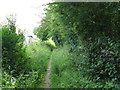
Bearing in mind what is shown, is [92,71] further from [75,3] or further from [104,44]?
[75,3]

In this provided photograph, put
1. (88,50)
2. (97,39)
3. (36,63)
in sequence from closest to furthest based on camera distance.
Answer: (97,39)
(88,50)
(36,63)

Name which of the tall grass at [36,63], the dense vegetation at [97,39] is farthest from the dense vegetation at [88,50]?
the tall grass at [36,63]

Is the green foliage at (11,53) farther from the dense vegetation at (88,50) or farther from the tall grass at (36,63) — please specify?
the tall grass at (36,63)

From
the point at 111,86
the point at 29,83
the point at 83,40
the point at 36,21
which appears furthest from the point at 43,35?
the point at 111,86

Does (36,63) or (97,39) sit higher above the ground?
(97,39)

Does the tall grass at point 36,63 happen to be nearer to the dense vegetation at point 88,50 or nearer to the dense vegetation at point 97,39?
the dense vegetation at point 88,50

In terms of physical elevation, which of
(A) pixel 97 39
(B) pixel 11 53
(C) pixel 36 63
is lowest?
(C) pixel 36 63

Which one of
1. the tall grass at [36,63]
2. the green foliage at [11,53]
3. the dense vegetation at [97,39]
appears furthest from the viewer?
the tall grass at [36,63]

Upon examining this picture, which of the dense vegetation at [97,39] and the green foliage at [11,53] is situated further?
the green foliage at [11,53]

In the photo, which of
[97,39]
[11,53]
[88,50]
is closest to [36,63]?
[11,53]

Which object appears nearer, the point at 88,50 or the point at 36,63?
the point at 88,50

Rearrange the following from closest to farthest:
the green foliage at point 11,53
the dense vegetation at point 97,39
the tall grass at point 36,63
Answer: the dense vegetation at point 97,39, the green foliage at point 11,53, the tall grass at point 36,63

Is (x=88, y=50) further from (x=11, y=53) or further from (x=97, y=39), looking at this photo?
(x=11, y=53)

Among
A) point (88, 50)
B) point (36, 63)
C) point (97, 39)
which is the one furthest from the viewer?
point (36, 63)
